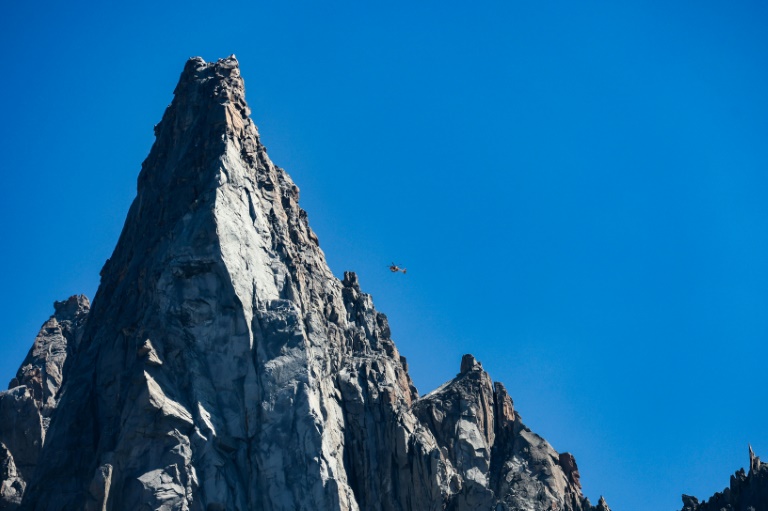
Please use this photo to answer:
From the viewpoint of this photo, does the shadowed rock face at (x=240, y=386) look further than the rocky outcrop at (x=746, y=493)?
No

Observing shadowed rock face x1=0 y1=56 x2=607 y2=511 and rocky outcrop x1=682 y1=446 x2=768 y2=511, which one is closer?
shadowed rock face x1=0 y1=56 x2=607 y2=511

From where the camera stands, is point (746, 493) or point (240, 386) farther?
point (746, 493)

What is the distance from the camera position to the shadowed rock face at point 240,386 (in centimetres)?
15112

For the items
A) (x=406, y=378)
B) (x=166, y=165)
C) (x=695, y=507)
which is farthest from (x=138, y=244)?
(x=695, y=507)

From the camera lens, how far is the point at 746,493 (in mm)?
162875

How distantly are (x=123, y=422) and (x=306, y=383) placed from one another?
18659 millimetres

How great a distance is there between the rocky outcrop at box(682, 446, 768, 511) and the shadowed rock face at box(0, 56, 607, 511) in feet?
56.2

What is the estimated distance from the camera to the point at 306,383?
158375 mm

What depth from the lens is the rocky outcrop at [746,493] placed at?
161 metres

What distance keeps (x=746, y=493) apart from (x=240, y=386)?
173ft

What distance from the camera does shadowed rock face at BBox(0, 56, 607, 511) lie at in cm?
15112

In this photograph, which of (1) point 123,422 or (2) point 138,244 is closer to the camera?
(1) point 123,422

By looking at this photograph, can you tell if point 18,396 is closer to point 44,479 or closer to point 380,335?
point 44,479

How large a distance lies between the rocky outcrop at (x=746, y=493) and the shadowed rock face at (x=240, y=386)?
17.1 metres
